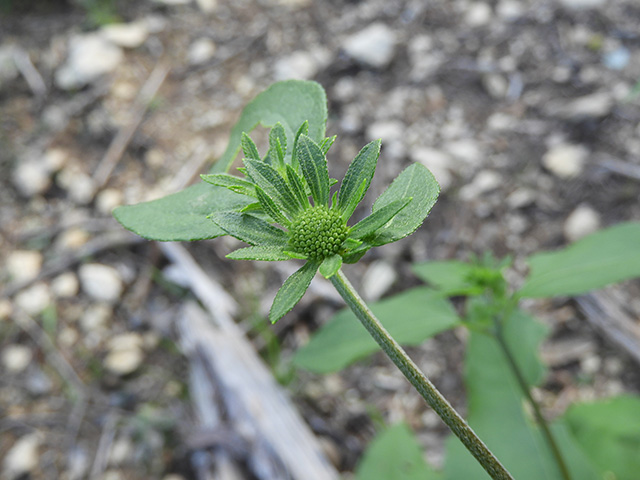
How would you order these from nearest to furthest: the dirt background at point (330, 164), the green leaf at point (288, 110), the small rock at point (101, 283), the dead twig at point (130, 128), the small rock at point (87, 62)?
1. the green leaf at point (288, 110)
2. the dirt background at point (330, 164)
3. the small rock at point (101, 283)
4. the dead twig at point (130, 128)
5. the small rock at point (87, 62)

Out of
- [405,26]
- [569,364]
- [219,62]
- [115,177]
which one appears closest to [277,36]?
[219,62]

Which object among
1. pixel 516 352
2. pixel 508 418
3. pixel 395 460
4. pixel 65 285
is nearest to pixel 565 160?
pixel 516 352

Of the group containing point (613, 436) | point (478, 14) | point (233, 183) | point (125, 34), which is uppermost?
point (233, 183)

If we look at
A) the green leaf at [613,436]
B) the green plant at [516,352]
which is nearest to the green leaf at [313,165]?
the green plant at [516,352]

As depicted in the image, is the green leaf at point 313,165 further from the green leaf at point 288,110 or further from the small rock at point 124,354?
the small rock at point 124,354

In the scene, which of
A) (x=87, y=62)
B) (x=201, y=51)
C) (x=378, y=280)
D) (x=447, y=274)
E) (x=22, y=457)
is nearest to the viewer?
(x=447, y=274)

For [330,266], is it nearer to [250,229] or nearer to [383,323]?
[250,229]

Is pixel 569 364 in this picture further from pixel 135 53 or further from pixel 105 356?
pixel 135 53
